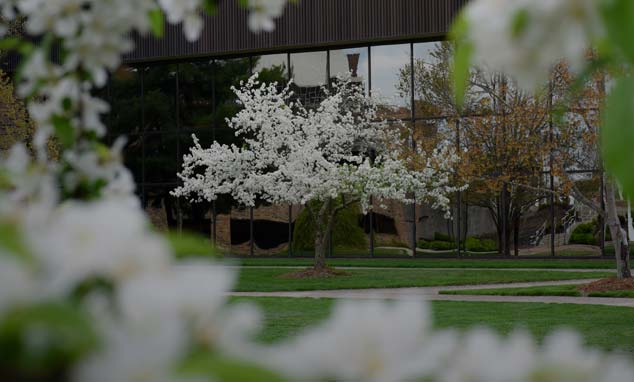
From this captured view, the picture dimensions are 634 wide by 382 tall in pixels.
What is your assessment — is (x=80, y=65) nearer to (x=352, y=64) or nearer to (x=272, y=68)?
(x=352, y=64)

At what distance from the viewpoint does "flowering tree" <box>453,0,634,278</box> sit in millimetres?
923

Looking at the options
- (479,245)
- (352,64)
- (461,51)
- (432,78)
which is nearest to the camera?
(461,51)

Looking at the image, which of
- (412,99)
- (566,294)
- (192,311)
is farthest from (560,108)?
(412,99)

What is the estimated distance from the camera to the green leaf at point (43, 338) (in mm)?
724

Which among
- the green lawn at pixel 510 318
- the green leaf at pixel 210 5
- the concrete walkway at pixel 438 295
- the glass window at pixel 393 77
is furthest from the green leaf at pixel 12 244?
the glass window at pixel 393 77

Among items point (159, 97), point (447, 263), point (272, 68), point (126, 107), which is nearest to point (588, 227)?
point (447, 263)

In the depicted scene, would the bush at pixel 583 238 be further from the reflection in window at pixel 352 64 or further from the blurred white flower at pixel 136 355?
the blurred white flower at pixel 136 355

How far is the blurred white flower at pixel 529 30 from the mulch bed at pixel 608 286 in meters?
14.3

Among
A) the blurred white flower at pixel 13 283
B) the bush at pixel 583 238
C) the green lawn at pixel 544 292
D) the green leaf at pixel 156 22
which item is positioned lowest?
the green lawn at pixel 544 292

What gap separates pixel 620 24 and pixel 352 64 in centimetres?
2528

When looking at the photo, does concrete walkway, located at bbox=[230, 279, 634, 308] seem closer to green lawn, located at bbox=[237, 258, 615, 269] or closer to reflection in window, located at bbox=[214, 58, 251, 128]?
green lawn, located at bbox=[237, 258, 615, 269]

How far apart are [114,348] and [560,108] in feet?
3.02

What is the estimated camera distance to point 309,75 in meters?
26.1

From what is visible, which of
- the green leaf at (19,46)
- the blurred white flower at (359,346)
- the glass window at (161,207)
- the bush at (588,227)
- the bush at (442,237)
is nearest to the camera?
the blurred white flower at (359,346)
